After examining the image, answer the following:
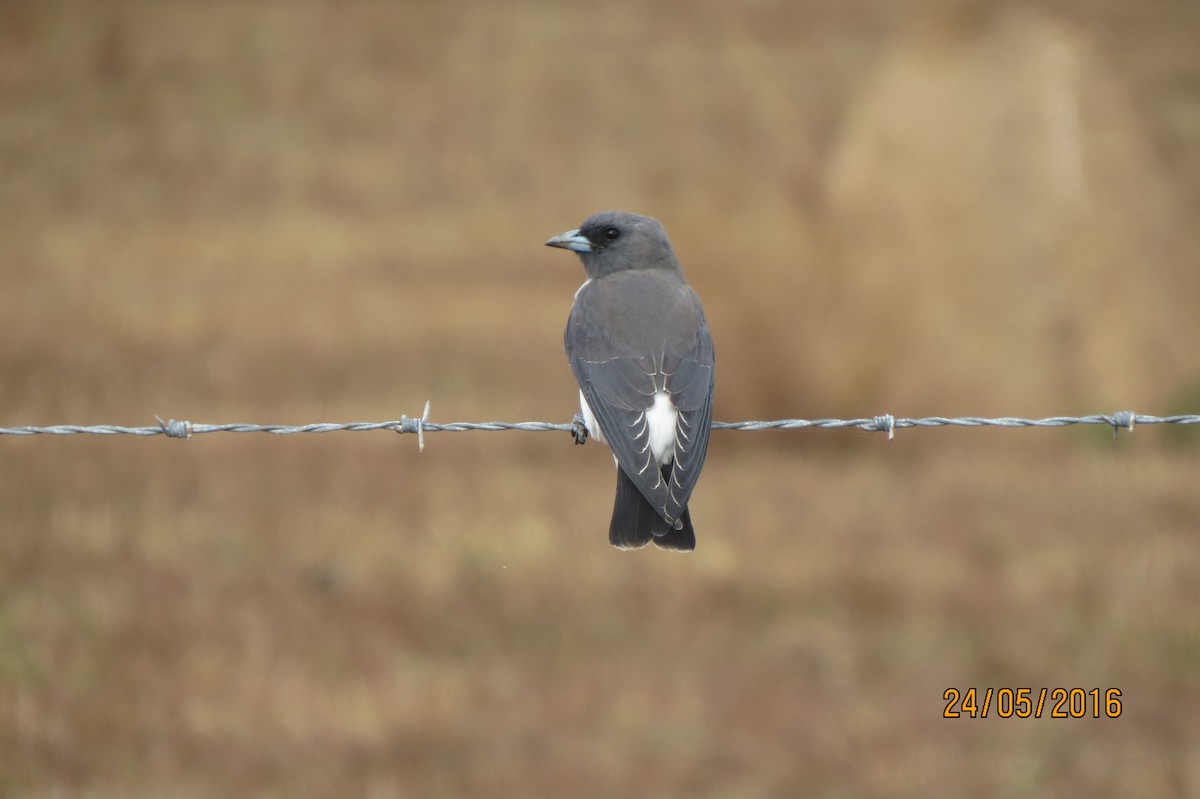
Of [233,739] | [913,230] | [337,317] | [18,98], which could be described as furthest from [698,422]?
[18,98]

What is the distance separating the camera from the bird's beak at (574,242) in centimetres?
668

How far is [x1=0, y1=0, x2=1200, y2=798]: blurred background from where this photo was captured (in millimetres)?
7980

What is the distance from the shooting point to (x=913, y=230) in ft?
48.8

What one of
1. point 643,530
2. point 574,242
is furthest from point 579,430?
point 574,242

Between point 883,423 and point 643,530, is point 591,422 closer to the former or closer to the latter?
point 643,530

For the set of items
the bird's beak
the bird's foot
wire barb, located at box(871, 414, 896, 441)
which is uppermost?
the bird's beak

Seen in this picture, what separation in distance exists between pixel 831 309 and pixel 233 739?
26.3 feet

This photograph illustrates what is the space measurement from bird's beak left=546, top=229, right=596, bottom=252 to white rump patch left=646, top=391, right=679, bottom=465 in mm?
1165

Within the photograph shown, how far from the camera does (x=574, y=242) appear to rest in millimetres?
6785

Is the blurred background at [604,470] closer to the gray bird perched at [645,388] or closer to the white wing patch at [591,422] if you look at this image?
the white wing patch at [591,422]

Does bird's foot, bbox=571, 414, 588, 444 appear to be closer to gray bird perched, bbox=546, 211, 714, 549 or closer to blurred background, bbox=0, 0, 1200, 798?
gray bird perched, bbox=546, 211, 714, 549

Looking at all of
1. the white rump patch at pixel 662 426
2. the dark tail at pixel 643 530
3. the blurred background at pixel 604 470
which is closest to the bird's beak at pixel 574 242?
the white rump patch at pixel 662 426

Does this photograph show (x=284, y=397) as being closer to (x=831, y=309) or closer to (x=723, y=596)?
(x=831, y=309)

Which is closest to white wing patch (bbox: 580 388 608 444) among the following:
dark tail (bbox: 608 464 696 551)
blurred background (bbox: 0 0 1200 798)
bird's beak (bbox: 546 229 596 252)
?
dark tail (bbox: 608 464 696 551)
